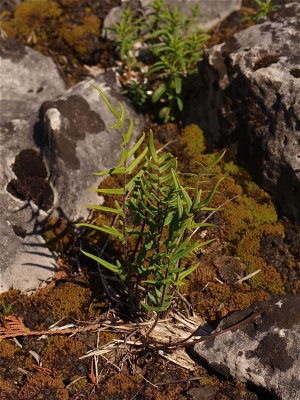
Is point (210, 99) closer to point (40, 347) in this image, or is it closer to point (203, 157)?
point (203, 157)

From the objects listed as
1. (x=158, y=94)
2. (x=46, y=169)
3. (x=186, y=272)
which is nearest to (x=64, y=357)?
(x=186, y=272)

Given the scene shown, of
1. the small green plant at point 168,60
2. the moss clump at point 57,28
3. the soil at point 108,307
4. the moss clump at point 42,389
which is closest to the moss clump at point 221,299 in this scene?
the soil at point 108,307

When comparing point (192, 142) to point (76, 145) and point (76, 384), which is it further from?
point (76, 384)

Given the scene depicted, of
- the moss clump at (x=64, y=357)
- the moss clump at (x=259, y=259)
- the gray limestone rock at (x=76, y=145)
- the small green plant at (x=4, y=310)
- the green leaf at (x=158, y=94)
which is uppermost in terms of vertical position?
the green leaf at (x=158, y=94)

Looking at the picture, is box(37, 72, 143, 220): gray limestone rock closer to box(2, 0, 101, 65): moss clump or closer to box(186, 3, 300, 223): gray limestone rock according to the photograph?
box(186, 3, 300, 223): gray limestone rock

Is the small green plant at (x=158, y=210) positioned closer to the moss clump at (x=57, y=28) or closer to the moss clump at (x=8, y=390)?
the moss clump at (x=8, y=390)

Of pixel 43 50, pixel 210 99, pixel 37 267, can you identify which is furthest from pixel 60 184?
pixel 43 50
